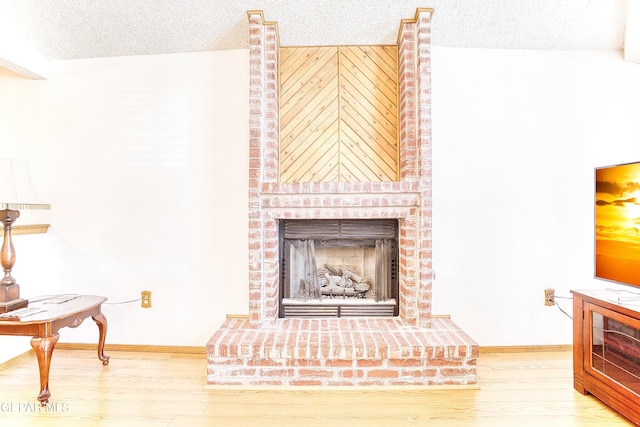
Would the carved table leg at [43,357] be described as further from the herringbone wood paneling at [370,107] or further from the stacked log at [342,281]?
the herringbone wood paneling at [370,107]

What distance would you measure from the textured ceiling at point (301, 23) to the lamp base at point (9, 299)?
73.0 inches

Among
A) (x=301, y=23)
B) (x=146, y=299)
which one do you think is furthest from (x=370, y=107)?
(x=146, y=299)

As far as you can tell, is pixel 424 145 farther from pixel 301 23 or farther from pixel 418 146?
pixel 301 23

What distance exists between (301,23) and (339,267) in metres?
1.90

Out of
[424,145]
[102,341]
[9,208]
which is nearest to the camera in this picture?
[9,208]

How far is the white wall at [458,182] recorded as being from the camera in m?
2.89

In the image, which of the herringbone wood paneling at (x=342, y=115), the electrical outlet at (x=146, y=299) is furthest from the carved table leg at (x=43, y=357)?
the herringbone wood paneling at (x=342, y=115)

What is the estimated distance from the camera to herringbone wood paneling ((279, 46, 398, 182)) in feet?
9.18

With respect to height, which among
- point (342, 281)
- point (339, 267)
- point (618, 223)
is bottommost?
point (342, 281)

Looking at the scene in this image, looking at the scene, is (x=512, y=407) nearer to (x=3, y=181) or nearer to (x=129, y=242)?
(x=129, y=242)

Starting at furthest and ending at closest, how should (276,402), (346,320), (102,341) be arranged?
1. (346,320)
2. (102,341)
3. (276,402)

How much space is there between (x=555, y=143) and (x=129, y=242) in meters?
3.51

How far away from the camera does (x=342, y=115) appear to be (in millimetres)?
2811

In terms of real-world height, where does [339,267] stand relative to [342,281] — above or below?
above
